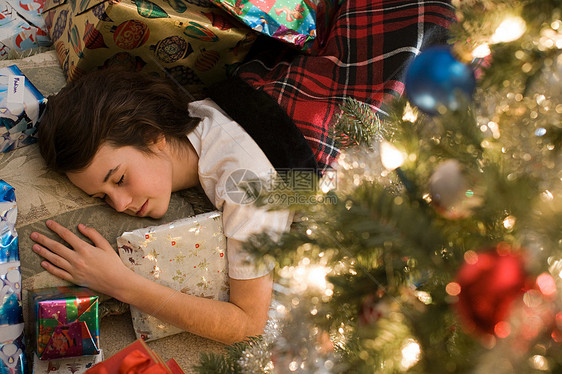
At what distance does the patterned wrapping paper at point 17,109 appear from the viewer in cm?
111

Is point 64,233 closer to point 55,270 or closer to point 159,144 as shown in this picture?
point 55,270

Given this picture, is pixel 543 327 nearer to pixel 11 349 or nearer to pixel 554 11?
pixel 554 11

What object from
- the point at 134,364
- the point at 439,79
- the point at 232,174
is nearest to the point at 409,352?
the point at 439,79

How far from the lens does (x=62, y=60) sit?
137cm

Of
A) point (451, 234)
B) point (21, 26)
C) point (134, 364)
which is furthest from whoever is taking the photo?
point (21, 26)

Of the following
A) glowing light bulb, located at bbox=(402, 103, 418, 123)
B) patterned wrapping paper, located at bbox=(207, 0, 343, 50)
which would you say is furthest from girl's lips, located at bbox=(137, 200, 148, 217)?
glowing light bulb, located at bbox=(402, 103, 418, 123)

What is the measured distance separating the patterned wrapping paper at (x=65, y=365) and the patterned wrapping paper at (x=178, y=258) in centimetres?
13

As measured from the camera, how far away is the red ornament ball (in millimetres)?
382

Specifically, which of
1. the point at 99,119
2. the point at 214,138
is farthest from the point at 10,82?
the point at 214,138

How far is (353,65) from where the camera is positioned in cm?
129

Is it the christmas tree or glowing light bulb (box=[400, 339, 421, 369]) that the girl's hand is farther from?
glowing light bulb (box=[400, 339, 421, 369])

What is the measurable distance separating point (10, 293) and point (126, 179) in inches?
12.5

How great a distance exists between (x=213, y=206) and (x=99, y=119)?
35cm

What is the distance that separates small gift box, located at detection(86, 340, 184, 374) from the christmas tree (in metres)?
0.28
